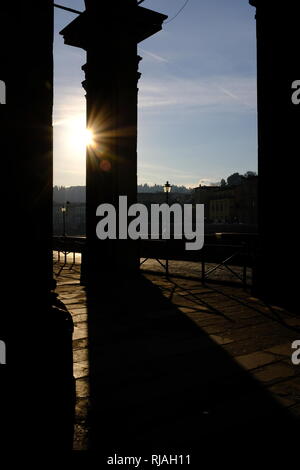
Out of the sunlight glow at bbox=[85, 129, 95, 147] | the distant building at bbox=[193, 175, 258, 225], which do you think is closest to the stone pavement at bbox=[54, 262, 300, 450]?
the sunlight glow at bbox=[85, 129, 95, 147]

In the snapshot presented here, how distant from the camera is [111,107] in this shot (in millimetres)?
11000

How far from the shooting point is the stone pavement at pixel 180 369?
303cm

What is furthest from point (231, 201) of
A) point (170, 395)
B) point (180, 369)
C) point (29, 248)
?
point (29, 248)

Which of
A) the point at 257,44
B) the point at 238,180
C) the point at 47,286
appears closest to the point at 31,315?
the point at 47,286

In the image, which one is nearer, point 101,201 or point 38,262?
point 38,262

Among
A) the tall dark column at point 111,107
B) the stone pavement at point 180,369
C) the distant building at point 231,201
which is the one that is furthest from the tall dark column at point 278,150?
the distant building at point 231,201

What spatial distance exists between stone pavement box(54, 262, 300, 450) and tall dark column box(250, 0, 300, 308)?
80cm

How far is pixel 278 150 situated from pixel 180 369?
5.27 metres

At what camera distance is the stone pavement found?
9.93 ft

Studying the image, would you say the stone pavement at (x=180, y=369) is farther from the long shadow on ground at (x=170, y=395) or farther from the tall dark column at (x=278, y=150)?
the tall dark column at (x=278, y=150)

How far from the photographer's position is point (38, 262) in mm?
2748

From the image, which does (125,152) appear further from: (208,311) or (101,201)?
(208,311)

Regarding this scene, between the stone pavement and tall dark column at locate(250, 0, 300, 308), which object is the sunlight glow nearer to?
tall dark column at locate(250, 0, 300, 308)
